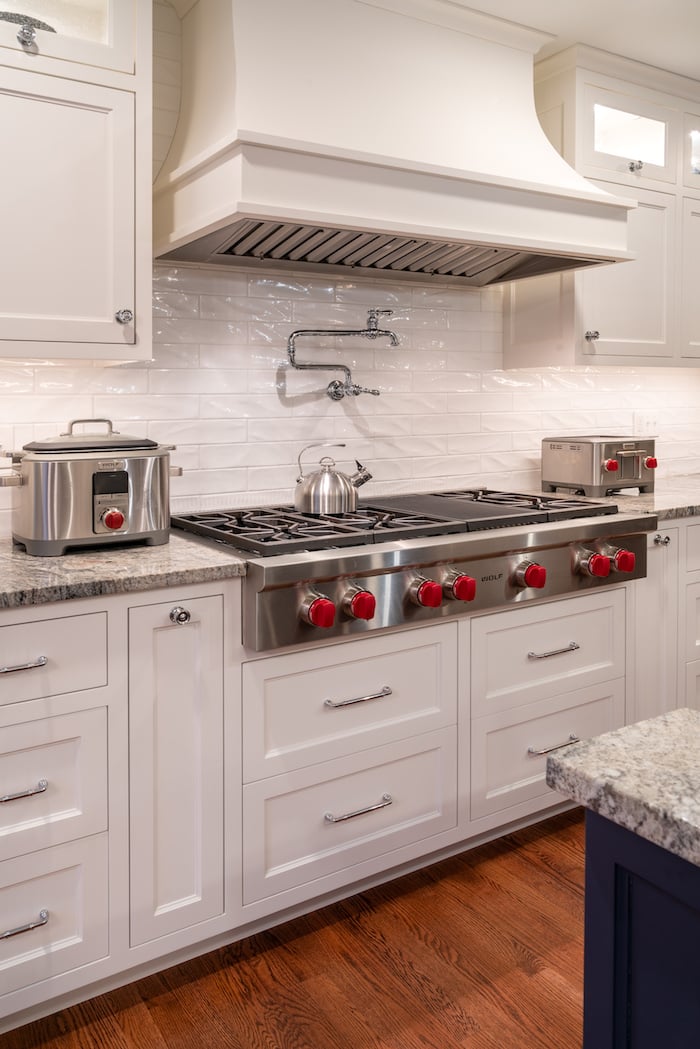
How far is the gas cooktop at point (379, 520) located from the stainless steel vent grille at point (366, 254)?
760mm

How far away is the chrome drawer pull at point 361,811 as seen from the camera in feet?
6.99

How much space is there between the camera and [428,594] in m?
2.12

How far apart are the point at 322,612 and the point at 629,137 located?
2369 millimetres

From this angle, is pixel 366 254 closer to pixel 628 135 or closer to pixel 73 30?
pixel 73 30

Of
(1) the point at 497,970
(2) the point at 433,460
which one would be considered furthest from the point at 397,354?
(1) the point at 497,970

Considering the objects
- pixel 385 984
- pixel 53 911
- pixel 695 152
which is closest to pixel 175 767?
pixel 53 911

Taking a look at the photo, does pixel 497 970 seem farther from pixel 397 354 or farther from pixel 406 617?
pixel 397 354

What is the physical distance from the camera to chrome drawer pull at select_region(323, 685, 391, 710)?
2.11 m

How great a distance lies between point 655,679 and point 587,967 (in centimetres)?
217

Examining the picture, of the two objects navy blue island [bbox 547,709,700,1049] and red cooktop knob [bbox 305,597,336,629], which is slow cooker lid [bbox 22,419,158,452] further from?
navy blue island [bbox 547,709,700,1049]

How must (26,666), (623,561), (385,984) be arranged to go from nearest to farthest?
(26,666), (385,984), (623,561)

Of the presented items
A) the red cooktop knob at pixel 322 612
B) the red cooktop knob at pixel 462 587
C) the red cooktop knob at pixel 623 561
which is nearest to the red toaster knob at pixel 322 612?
the red cooktop knob at pixel 322 612

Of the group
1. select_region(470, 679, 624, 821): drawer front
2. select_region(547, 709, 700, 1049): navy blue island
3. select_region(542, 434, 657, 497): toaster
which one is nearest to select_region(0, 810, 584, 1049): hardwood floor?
select_region(470, 679, 624, 821): drawer front

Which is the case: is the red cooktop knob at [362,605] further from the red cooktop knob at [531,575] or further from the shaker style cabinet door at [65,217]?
the shaker style cabinet door at [65,217]
